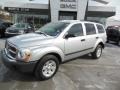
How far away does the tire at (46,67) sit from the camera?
16.3 feet

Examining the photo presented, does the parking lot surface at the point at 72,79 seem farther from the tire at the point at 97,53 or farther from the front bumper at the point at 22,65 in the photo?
the tire at the point at 97,53

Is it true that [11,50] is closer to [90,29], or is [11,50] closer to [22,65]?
[22,65]

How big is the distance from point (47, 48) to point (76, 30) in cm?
178

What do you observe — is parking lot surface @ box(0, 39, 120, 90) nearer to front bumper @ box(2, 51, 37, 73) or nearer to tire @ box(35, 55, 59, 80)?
tire @ box(35, 55, 59, 80)

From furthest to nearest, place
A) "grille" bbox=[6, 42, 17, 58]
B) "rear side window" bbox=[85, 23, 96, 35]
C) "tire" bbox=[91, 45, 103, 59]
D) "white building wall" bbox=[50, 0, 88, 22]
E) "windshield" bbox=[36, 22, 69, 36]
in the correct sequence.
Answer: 1. "white building wall" bbox=[50, 0, 88, 22]
2. "tire" bbox=[91, 45, 103, 59]
3. "rear side window" bbox=[85, 23, 96, 35]
4. "windshield" bbox=[36, 22, 69, 36]
5. "grille" bbox=[6, 42, 17, 58]

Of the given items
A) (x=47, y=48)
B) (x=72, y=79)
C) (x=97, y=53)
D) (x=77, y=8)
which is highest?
(x=77, y=8)

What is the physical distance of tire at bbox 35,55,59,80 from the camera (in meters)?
4.96

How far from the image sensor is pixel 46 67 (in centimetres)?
520

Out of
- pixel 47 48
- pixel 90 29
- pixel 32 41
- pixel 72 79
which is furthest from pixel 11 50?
pixel 90 29

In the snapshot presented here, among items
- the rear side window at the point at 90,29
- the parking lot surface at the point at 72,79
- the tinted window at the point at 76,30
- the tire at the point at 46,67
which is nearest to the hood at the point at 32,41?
the tire at the point at 46,67

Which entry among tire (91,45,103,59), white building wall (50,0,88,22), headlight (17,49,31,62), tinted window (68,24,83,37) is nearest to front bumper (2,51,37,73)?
headlight (17,49,31,62)

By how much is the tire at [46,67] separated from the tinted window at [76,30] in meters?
1.28

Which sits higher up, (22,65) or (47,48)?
(47,48)

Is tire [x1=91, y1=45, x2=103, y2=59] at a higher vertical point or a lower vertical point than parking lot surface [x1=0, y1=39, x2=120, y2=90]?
higher
